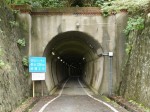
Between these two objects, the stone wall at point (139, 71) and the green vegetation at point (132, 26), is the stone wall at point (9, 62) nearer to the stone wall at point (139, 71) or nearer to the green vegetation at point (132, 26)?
the stone wall at point (139, 71)

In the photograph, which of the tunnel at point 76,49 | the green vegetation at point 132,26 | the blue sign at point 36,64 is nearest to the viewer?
the green vegetation at point 132,26

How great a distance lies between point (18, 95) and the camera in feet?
41.7

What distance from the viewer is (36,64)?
16266 millimetres

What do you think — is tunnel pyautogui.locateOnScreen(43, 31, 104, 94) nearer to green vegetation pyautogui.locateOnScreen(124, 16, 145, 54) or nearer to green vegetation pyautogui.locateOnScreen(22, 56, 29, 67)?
green vegetation pyautogui.locateOnScreen(22, 56, 29, 67)

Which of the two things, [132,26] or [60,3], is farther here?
[60,3]

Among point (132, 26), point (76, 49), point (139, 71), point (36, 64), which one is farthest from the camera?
point (76, 49)

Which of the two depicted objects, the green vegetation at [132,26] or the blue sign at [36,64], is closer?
the green vegetation at [132,26]

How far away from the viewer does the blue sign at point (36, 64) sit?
16.2 m

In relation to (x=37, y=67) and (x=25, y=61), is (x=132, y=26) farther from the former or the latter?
(x=25, y=61)

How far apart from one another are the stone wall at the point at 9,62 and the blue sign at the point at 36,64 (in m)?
0.63

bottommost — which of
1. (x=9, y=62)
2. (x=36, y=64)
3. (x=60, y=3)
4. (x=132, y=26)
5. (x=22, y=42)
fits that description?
(x=36, y=64)

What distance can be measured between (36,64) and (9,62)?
12.5 feet

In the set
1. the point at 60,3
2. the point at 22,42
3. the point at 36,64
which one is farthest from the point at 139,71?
the point at 60,3

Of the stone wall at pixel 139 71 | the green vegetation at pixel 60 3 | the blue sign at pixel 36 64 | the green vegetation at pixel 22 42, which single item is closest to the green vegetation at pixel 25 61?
the blue sign at pixel 36 64
